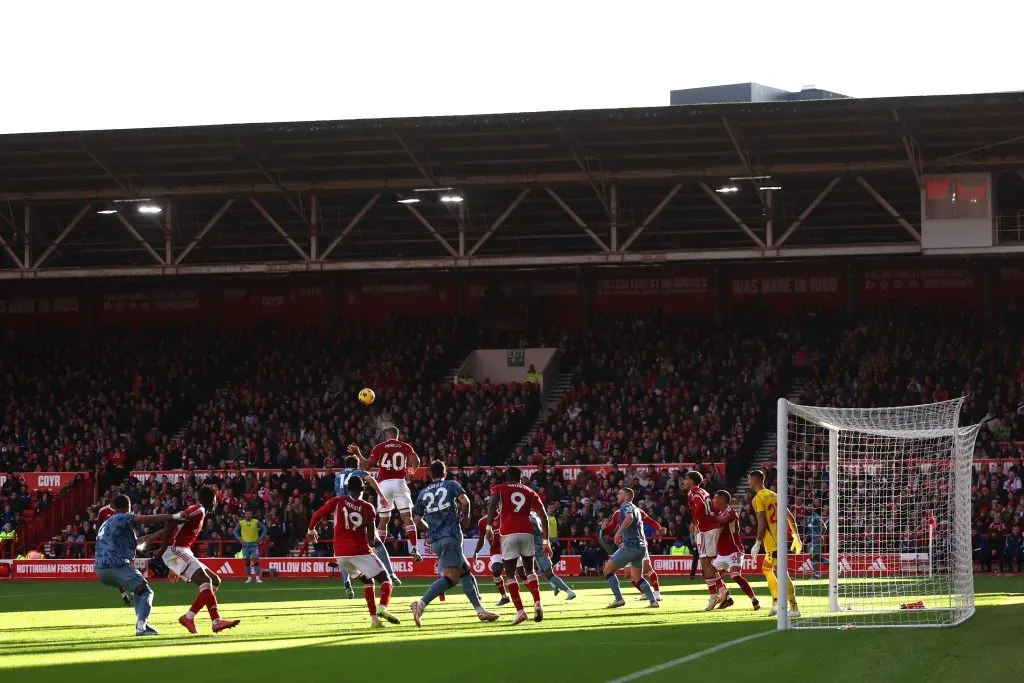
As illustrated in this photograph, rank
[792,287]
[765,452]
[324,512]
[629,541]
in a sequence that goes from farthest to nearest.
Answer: [792,287] → [765,452] → [629,541] → [324,512]

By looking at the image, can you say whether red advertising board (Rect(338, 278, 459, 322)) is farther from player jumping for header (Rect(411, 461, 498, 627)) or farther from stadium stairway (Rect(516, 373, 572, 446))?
player jumping for header (Rect(411, 461, 498, 627))

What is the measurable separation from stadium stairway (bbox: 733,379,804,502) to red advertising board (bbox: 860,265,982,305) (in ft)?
20.2

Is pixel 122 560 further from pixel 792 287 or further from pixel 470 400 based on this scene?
pixel 792 287

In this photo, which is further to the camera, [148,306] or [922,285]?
[148,306]

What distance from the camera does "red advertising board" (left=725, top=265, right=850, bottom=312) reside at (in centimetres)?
4881

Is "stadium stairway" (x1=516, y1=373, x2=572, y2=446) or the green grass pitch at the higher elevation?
"stadium stairway" (x1=516, y1=373, x2=572, y2=446)

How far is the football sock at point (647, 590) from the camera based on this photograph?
22.1 m

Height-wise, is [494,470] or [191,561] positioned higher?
[494,470]

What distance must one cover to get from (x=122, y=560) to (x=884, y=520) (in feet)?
53.4

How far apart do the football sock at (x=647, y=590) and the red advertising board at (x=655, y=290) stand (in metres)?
27.9

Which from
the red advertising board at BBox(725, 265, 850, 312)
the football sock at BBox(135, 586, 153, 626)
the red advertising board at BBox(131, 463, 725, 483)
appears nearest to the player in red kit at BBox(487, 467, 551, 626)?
the football sock at BBox(135, 586, 153, 626)

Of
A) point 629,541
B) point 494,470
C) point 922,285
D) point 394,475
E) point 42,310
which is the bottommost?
point 629,541

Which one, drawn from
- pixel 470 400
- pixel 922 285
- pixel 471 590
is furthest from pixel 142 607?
pixel 922 285

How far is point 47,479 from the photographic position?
44.3 meters
